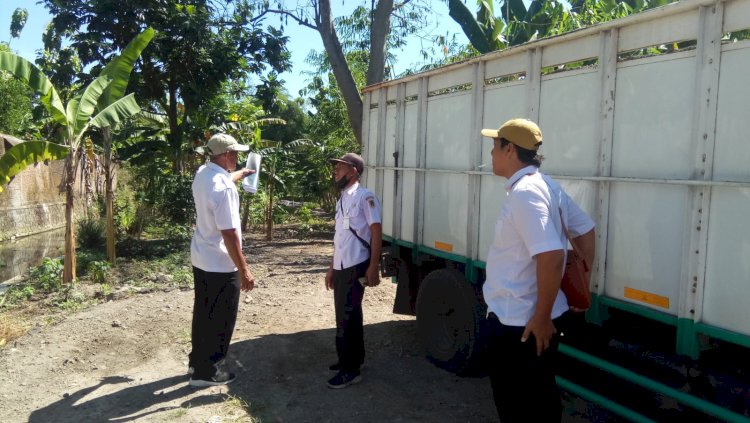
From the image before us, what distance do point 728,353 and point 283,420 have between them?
280cm

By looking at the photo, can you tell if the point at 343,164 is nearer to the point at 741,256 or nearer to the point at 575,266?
the point at 575,266

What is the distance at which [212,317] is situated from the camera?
468 centimetres

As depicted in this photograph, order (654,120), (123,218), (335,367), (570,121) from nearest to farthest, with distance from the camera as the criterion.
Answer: (654,120) < (570,121) < (335,367) < (123,218)

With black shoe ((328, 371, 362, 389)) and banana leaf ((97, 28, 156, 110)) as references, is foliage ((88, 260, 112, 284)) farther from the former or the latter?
black shoe ((328, 371, 362, 389))

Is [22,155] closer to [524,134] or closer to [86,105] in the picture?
[86,105]

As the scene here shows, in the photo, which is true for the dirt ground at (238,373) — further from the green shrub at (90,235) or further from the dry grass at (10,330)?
the green shrub at (90,235)

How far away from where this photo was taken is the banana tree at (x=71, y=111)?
7766mm

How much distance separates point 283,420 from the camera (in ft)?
13.8

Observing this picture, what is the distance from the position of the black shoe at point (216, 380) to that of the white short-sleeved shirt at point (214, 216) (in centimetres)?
89

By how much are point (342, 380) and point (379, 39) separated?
848 centimetres

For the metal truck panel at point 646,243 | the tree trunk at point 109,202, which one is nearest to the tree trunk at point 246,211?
the tree trunk at point 109,202

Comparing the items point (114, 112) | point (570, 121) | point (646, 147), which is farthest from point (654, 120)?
point (114, 112)

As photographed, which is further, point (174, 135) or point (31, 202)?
point (31, 202)

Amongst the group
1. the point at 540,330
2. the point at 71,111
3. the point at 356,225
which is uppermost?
the point at 71,111
